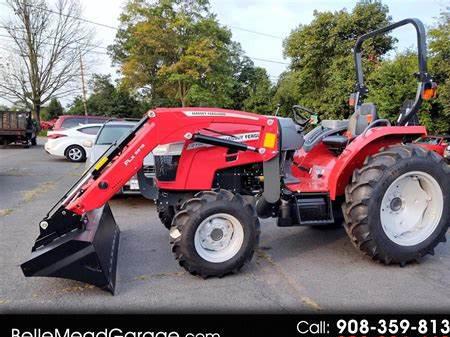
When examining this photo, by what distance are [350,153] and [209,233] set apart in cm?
167

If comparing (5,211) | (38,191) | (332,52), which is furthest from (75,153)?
(332,52)

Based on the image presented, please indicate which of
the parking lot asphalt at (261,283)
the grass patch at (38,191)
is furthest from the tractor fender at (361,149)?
the grass patch at (38,191)

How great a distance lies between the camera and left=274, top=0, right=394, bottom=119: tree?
19109 mm

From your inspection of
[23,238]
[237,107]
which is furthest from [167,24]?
[23,238]

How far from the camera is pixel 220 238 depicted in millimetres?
4305

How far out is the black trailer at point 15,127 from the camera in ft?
70.7

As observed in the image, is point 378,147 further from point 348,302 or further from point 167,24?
point 167,24

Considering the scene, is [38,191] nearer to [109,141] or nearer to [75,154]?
[109,141]

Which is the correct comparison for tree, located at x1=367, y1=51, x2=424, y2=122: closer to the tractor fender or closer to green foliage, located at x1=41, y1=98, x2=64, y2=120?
the tractor fender

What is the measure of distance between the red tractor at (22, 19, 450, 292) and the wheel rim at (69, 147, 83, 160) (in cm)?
1162

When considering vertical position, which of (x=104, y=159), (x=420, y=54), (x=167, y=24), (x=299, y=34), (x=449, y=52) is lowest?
(x=104, y=159)

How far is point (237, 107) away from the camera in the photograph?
136 feet

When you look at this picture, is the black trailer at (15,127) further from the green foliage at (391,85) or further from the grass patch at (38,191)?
the green foliage at (391,85)

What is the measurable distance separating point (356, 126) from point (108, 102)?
4437cm
